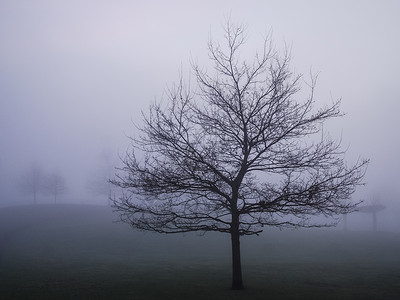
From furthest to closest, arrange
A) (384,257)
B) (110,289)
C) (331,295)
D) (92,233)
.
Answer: (92,233)
(384,257)
(110,289)
(331,295)

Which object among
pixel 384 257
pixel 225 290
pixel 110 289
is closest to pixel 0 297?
pixel 110 289

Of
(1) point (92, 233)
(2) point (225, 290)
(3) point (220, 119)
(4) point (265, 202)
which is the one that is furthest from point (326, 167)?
(1) point (92, 233)

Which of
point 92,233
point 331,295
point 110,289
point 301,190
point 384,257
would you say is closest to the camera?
point 301,190

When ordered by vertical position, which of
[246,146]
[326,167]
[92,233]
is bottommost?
[92,233]

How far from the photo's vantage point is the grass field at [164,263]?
1586 centimetres

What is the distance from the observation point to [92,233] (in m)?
46.2

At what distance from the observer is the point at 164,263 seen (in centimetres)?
2919

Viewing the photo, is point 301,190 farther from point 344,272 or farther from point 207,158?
point 344,272

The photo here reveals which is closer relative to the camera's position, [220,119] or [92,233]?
[220,119]

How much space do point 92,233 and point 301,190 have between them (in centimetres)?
3818

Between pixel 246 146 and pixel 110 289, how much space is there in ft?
30.3

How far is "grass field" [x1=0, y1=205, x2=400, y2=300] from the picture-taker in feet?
52.0

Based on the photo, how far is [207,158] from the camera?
15.2 m

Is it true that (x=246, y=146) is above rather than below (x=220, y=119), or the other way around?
below
